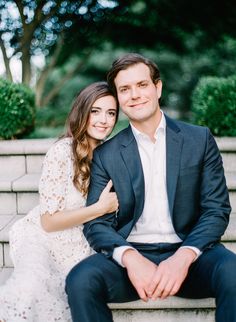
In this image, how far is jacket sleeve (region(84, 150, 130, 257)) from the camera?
2367mm

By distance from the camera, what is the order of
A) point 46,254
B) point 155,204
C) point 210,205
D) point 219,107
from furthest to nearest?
point 219,107 → point 46,254 → point 155,204 → point 210,205

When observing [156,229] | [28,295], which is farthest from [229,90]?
[28,295]

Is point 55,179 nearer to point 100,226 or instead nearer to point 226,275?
point 100,226

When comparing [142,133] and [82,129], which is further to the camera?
[82,129]

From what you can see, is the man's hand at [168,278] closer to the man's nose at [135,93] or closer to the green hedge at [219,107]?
the man's nose at [135,93]

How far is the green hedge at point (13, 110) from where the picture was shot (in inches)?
173

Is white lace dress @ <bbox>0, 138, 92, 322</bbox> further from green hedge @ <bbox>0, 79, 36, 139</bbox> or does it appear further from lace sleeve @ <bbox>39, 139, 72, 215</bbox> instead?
green hedge @ <bbox>0, 79, 36, 139</bbox>

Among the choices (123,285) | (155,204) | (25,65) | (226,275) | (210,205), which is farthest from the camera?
(25,65)

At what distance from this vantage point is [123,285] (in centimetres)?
232

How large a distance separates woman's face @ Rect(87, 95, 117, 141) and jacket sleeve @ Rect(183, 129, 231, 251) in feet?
2.17

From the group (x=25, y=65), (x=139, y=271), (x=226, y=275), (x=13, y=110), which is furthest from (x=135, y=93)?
(x=25, y=65)

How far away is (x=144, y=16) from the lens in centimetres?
930

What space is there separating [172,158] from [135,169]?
23 centimetres

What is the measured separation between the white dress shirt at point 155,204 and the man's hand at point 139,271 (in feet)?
1.03
